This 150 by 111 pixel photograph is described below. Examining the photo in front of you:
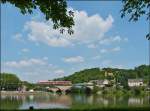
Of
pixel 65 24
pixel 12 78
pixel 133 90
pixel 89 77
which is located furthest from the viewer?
pixel 89 77

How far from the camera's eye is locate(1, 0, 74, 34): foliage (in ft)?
47.3

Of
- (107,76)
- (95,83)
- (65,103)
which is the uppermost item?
(107,76)

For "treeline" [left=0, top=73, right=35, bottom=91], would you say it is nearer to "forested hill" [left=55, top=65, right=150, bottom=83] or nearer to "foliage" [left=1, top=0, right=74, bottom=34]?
"forested hill" [left=55, top=65, right=150, bottom=83]

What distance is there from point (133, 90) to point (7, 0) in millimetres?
109464

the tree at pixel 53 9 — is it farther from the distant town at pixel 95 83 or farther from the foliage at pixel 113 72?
the foliage at pixel 113 72

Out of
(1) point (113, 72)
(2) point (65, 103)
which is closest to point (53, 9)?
(2) point (65, 103)

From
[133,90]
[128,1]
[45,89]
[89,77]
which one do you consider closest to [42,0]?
[128,1]

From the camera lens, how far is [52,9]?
1472 cm

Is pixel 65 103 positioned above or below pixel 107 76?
below

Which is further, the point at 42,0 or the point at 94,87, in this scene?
the point at 94,87

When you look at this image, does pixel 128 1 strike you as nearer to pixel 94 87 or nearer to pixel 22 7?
pixel 22 7

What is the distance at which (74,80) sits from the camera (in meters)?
166

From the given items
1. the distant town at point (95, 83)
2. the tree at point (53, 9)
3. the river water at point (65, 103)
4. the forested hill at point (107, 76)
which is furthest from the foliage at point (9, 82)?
the tree at point (53, 9)

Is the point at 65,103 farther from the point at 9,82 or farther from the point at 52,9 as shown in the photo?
the point at 9,82
